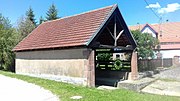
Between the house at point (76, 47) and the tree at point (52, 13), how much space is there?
37098 mm

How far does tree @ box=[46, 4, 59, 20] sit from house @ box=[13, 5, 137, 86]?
37.1 meters

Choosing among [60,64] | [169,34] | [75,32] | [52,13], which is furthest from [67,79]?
[52,13]

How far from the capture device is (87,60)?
12.0 metres

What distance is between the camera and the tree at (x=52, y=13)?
180 feet

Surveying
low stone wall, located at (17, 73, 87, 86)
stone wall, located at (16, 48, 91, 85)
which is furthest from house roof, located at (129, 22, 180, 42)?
low stone wall, located at (17, 73, 87, 86)

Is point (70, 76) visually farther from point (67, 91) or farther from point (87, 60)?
point (67, 91)

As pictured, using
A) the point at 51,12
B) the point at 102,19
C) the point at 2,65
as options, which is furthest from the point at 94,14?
the point at 51,12

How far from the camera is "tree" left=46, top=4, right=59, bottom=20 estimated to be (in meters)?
54.8

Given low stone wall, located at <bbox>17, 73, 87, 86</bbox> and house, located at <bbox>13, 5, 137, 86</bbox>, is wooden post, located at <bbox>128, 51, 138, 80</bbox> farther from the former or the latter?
low stone wall, located at <bbox>17, 73, 87, 86</bbox>

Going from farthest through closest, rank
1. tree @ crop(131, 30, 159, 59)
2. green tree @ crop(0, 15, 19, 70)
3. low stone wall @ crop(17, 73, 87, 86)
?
green tree @ crop(0, 15, 19, 70) < tree @ crop(131, 30, 159, 59) < low stone wall @ crop(17, 73, 87, 86)

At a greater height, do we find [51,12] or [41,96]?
[51,12]

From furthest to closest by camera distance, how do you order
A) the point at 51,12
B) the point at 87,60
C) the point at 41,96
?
the point at 51,12 < the point at 87,60 < the point at 41,96

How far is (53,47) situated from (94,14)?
3.63 metres

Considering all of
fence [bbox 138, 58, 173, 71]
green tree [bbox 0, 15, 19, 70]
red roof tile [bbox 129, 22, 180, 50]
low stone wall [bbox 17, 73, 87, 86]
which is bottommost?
low stone wall [bbox 17, 73, 87, 86]
